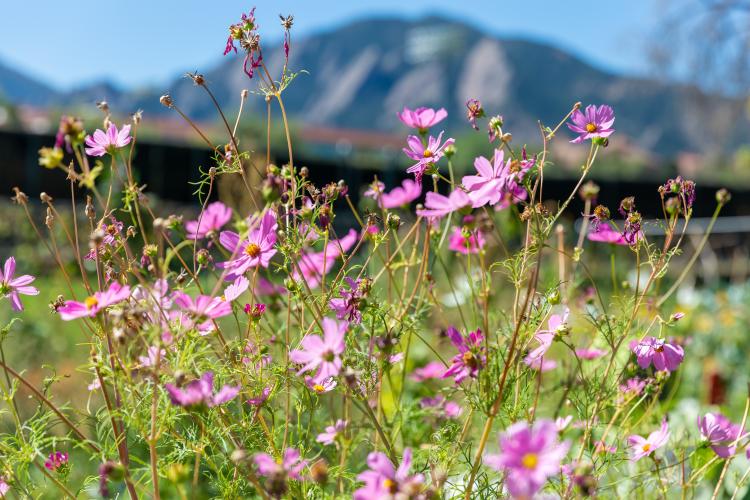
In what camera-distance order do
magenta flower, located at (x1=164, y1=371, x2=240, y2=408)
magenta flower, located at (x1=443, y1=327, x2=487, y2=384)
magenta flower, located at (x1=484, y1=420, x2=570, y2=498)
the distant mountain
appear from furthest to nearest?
the distant mountain → magenta flower, located at (x1=443, y1=327, x2=487, y2=384) → magenta flower, located at (x1=164, y1=371, x2=240, y2=408) → magenta flower, located at (x1=484, y1=420, x2=570, y2=498)

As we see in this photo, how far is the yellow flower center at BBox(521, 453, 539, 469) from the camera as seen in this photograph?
49 centimetres

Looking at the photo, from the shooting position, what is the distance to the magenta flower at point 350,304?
0.77 meters

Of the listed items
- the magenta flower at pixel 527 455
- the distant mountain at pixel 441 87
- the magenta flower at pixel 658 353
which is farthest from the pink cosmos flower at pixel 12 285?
the distant mountain at pixel 441 87

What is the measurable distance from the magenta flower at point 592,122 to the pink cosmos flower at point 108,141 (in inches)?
21.4

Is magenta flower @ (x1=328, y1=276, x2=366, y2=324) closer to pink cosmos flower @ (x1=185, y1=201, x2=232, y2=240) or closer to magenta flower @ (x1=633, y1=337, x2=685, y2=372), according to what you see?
pink cosmos flower @ (x1=185, y1=201, x2=232, y2=240)

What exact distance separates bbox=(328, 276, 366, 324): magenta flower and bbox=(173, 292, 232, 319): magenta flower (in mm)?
141

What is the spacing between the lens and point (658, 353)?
2.89ft

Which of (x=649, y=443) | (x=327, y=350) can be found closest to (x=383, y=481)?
(x=327, y=350)

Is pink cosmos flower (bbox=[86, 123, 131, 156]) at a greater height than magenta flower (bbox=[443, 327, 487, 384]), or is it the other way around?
pink cosmos flower (bbox=[86, 123, 131, 156])

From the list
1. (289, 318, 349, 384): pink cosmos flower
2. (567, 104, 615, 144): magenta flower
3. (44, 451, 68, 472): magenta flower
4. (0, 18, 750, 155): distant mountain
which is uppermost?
(567, 104, 615, 144): magenta flower

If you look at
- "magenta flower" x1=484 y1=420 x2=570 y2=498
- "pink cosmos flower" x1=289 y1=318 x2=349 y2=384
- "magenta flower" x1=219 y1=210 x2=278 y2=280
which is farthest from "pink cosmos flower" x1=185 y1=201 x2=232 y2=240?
"magenta flower" x1=484 y1=420 x2=570 y2=498

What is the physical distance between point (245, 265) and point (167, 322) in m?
0.14

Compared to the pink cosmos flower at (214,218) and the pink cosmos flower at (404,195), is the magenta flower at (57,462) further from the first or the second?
the pink cosmos flower at (404,195)

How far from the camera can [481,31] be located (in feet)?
410
